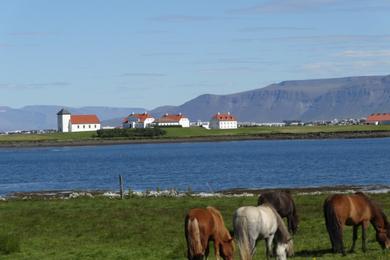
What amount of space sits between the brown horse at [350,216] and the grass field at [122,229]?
1.26 ft

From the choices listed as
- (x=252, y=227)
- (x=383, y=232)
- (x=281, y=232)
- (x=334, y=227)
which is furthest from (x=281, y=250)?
(x=383, y=232)

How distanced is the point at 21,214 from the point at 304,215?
12090mm

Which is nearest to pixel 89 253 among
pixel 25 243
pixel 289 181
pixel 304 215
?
pixel 25 243

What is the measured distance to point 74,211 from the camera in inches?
1499

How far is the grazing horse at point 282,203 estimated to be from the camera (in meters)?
25.2

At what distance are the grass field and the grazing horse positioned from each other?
0.62m

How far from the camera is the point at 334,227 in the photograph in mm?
22078

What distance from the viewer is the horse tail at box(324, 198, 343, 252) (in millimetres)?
22000

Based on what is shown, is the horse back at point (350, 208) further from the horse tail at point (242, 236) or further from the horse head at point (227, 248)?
the horse tail at point (242, 236)

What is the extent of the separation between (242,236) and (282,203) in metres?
6.17

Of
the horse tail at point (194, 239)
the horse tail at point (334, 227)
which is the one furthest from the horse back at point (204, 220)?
the horse tail at point (334, 227)

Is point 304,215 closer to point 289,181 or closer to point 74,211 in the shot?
point 74,211

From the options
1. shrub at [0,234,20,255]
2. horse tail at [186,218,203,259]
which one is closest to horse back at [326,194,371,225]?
horse tail at [186,218,203,259]

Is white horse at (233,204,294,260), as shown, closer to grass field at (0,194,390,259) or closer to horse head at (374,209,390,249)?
grass field at (0,194,390,259)
